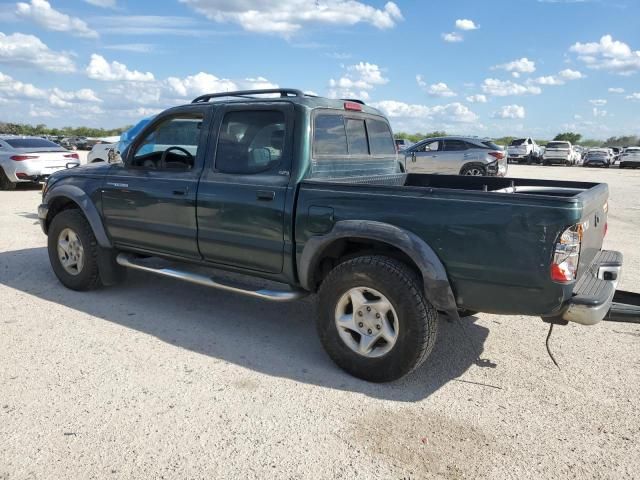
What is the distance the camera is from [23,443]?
2.83 meters

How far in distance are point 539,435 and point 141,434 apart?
7.37 feet

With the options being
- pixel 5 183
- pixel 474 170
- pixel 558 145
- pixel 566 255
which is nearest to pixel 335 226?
pixel 566 255

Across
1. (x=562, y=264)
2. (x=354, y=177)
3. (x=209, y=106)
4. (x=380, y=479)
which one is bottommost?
(x=380, y=479)

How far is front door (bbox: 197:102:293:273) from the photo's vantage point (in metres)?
3.96

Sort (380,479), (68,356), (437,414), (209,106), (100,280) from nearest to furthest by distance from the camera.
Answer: (380,479) → (437,414) → (68,356) → (209,106) → (100,280)

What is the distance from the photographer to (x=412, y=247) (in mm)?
3271

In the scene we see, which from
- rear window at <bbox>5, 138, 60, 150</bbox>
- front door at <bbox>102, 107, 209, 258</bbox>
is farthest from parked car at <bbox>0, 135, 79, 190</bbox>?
front door at <bbox>102, 107, 209, 258</bbox>

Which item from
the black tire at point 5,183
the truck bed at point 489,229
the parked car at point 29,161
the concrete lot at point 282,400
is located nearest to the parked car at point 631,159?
the parked car at point 29,161

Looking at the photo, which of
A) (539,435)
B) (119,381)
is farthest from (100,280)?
(539,435)

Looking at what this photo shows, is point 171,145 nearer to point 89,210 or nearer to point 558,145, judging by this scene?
point 89,210

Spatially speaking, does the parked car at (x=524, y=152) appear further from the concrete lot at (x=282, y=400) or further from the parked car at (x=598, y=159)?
the concrete lot at (x=282, y=400)

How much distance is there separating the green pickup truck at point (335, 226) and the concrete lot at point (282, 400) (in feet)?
1.43

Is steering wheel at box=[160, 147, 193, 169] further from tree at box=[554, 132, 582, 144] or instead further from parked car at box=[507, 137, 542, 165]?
tree at box=[554, 132, 582, 144]

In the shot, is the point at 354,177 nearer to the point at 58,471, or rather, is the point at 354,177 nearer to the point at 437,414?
the point at 437,414
